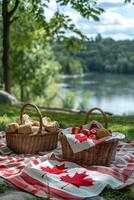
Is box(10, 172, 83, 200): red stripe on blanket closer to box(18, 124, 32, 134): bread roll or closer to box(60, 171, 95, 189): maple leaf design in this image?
box(60, 171, 95, 189): maple leaf design

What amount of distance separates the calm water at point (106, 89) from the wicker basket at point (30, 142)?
125ft

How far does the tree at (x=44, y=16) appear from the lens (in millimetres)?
14141

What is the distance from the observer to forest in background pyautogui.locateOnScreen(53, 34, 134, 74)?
65.9 m

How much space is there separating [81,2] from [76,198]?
10.6 m

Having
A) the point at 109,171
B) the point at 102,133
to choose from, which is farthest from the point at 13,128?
the point at 109,171

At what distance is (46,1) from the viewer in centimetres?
1498

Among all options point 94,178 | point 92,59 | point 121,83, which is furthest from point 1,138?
point 92,59

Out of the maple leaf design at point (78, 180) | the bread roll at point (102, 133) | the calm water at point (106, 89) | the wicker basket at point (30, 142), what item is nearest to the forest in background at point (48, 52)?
the calm water at point (106, 89)

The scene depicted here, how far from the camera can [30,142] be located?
6.09 m

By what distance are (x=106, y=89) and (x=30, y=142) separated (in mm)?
62675

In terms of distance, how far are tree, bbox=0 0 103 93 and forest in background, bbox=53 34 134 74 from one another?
47.4 metres

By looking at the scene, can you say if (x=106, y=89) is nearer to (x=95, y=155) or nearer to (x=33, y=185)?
(x=95, y=155)

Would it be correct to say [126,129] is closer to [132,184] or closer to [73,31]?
[132,184]

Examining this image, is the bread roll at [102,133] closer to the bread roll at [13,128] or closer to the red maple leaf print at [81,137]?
the red maple leaf print at [81,137]
